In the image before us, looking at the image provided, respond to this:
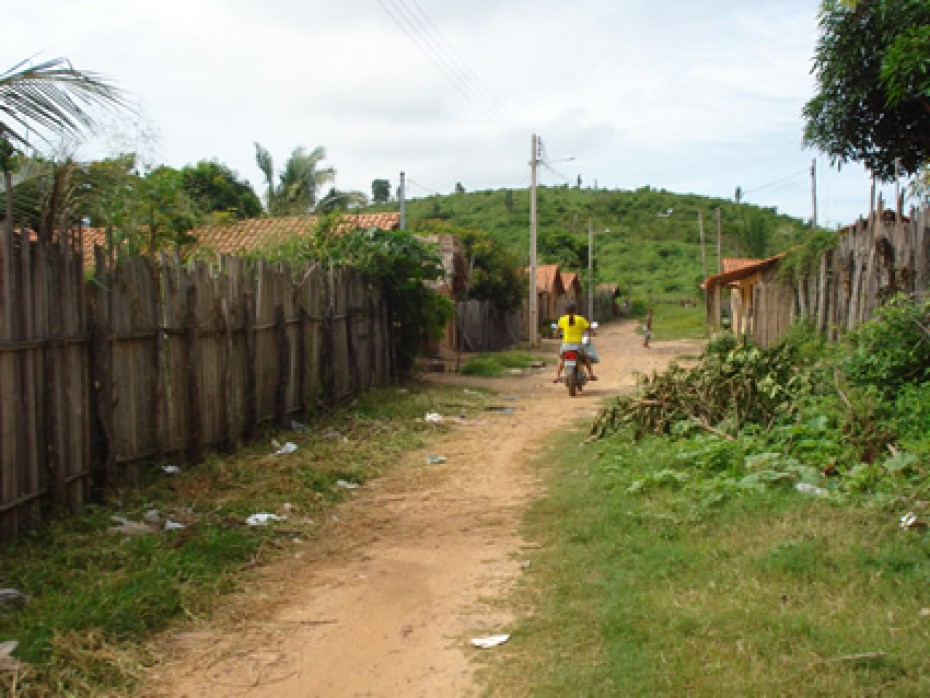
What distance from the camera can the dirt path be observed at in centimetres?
358

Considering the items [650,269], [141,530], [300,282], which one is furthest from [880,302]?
[650,269]

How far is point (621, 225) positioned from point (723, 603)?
8105 cm

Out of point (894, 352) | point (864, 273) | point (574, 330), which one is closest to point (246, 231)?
point (574, 330)

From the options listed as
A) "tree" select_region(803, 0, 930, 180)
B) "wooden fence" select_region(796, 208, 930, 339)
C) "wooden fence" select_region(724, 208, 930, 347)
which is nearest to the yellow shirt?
"wooden fence" select_region(724, 208, 930, 347)

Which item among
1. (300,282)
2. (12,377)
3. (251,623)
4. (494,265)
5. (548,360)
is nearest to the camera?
(251,623)

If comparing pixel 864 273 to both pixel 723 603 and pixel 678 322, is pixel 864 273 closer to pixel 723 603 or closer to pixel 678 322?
pixel 723 603

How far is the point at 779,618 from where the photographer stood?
355cm

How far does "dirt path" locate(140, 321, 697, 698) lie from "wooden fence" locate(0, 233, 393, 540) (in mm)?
1707

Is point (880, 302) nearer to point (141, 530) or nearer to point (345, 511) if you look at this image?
point (345, 511)

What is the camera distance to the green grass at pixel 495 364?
59.2 ft

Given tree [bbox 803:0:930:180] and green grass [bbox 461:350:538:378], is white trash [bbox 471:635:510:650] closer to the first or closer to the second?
tree [bbox 803:0:930:180]

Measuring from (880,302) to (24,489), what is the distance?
8215mm

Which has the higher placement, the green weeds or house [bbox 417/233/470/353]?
house [bbox 417/233/470/353]

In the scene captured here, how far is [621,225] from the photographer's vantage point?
82188 millimetres
